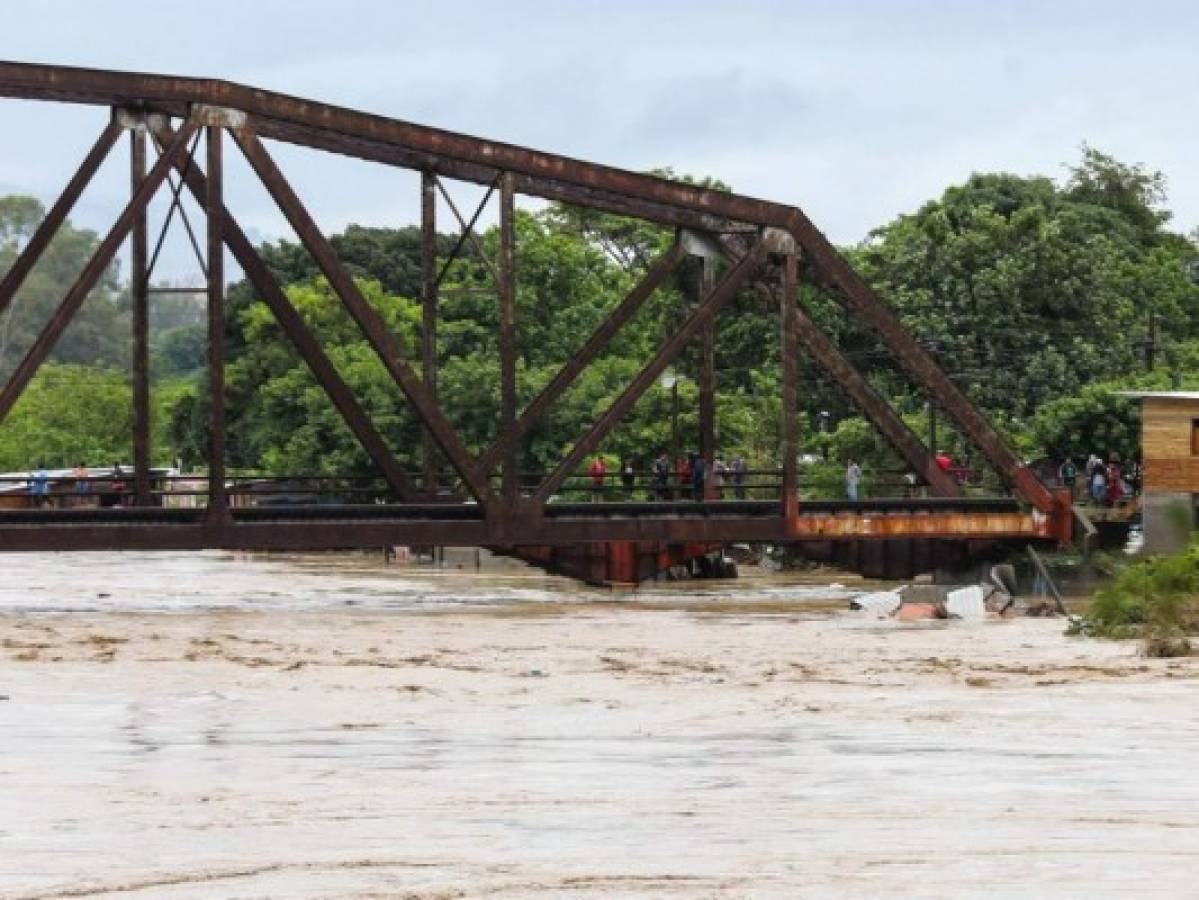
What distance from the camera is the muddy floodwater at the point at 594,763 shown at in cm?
1664

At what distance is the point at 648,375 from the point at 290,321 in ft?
18.9

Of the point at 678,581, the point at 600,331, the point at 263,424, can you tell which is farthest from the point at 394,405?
the point at 600,331

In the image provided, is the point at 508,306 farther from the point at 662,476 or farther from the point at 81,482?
the point at 81,482

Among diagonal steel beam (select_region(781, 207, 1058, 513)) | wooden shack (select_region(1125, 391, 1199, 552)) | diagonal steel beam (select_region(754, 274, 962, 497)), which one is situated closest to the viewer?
diagonal steel beam (select_region(754, 274, 962, 497))

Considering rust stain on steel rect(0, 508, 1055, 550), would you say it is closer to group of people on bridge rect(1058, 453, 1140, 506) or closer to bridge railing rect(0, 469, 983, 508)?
bridge railing rect(0, 469, 983, 508)

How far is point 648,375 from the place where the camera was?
46188 millimetres

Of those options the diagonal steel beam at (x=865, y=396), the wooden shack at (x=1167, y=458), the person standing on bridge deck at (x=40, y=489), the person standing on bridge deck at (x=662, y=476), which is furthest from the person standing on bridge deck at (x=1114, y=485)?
the person standing on bridge deck at (x=40, y=489)

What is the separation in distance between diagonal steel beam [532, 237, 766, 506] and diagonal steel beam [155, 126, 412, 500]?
2650 mm

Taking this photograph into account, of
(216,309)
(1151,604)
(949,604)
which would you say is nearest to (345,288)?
(216,309)

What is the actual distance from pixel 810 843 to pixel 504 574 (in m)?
42.8

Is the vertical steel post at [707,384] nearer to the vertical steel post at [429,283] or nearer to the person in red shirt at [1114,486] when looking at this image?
the vertical steel post at [429,283]

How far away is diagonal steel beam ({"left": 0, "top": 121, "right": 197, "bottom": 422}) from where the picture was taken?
42884mm

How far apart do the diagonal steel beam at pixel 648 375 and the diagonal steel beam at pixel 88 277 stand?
768 cm

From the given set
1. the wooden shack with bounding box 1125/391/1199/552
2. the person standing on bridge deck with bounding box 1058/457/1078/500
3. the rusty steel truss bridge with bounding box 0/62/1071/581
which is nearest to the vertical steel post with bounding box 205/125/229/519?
the rusty steel truss bridge with bounding box 0/62/1071/581
